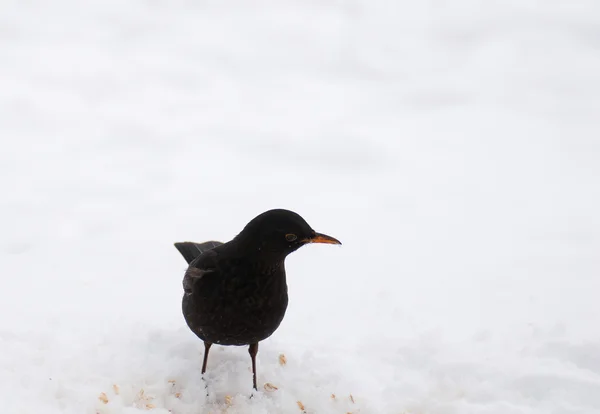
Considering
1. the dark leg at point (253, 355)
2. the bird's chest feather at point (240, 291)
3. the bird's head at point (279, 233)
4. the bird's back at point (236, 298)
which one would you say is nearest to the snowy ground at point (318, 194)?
the dark leg at point (253, 355)

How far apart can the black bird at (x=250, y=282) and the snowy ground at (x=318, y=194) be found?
53cm

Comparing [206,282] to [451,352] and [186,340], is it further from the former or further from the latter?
[451,352]

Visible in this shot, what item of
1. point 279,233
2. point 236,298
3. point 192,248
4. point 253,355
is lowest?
point 253,355

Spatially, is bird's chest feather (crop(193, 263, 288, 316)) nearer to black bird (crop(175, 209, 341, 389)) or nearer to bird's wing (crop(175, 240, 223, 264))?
black bird (crop(175, 209, 341, 389))

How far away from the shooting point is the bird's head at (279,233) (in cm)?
374

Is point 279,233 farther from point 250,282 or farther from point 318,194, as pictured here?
point 318,194

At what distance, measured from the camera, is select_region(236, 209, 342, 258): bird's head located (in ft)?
12.3

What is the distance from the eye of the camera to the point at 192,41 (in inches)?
504

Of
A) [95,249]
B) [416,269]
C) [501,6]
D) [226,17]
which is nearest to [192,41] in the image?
[226,17]

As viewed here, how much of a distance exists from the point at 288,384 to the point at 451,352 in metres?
1.23

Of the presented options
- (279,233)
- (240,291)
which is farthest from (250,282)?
(279,233)

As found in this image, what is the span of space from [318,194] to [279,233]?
13.5 feet

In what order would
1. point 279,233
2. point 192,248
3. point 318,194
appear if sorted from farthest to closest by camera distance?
point 318,194
point 192,248
point 279,233

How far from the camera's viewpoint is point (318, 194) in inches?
308
